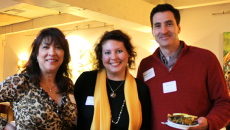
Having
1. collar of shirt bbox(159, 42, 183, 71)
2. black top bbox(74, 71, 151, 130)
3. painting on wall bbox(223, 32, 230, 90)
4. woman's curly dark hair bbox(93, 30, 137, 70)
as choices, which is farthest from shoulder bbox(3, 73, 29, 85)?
painting on wall bbox(223, 32, 230, 90)

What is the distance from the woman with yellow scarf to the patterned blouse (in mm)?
296

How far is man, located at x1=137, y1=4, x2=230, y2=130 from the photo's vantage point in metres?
1.80

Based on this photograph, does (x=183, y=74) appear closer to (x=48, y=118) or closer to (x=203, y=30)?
(x=48, y=118)

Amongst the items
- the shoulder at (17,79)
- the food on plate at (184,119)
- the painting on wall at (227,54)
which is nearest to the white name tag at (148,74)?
the food on plate at (184,119)

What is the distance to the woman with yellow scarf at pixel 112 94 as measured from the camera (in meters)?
1.87

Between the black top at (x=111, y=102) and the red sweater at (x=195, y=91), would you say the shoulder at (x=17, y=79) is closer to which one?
the black top at (x=111, y=102)

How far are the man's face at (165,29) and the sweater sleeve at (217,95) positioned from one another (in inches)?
14.8

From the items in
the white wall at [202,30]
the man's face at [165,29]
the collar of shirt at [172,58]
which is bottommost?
the collar of shirt at [172,58]

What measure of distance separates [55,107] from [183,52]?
122 centimetres

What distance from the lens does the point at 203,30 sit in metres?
5.36

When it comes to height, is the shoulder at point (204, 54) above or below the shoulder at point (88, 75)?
above

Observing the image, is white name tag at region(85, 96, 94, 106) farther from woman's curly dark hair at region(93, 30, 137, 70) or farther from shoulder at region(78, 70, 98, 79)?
woman's curly dark hair at region(93, 30, 137, 70)

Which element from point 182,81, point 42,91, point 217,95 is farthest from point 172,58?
point 42,91

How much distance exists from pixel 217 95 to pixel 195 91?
0.18m
